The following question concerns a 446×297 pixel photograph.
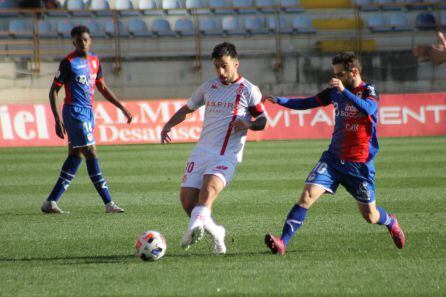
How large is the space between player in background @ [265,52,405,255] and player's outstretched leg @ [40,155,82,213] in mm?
3833

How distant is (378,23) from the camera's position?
96.9 ft

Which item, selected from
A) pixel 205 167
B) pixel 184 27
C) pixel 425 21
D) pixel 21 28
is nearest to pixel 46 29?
pixel 21 28

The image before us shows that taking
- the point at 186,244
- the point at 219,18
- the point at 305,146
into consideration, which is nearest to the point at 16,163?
the point at 305,146

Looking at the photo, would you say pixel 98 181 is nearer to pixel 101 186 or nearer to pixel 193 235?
pixel 101 186

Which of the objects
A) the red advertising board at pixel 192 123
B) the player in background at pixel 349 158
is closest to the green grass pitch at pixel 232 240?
the player in background at pixel 349 158

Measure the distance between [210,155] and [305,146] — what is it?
42.4 feet

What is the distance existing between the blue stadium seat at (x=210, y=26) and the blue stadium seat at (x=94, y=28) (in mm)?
3292

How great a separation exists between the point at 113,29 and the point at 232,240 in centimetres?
2140

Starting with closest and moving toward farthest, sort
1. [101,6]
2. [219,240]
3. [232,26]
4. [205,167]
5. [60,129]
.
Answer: [219,240]
[205,167]
[60,129]
[232,26]
[101,6]

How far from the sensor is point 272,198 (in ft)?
39.1

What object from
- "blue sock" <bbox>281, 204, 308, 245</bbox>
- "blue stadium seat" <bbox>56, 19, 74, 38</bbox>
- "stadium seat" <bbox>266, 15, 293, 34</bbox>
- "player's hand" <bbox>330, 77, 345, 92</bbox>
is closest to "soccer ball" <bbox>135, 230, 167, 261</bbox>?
"blue sock" <bbox>281, 204, 308, 245</bbox>

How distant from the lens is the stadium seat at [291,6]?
97.0 ft

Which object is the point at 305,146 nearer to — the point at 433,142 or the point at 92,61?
the point at 433,142

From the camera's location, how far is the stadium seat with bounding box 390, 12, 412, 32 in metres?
29.2
